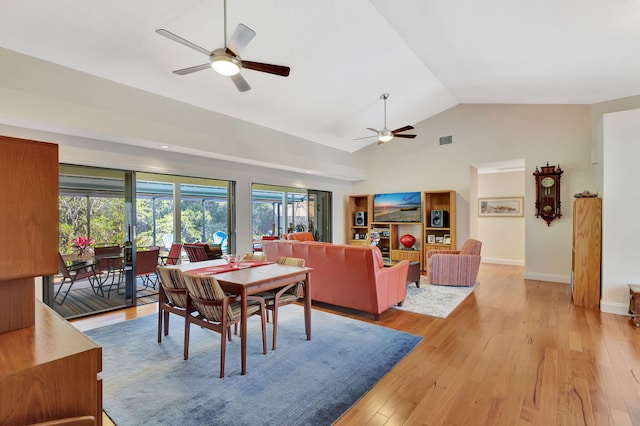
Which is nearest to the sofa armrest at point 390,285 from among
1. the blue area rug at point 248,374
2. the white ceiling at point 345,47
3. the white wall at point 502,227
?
the blue area rug at point 248,374

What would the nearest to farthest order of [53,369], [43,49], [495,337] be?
[53,369] < [43,49] < [495,337]

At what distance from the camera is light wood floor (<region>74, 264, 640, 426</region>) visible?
6.99 feet

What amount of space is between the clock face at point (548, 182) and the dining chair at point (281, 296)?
5.51 metres

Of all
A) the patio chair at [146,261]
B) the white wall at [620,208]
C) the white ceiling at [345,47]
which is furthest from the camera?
the patio chair at [146,261]

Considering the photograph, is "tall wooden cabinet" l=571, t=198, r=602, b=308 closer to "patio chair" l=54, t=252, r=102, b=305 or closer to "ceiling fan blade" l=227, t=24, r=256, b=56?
"ceiling fan blade" l=227, t=24, r=256, b=56

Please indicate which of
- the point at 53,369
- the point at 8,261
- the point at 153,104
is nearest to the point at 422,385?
the point at 53,369

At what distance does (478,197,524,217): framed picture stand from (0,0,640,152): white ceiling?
2.73 metres

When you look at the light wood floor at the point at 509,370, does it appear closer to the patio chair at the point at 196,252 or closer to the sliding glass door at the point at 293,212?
the patio chair at the point at 196,252

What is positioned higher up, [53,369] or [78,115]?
[78,115]

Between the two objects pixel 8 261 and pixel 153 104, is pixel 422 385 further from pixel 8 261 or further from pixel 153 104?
pixel 153 104

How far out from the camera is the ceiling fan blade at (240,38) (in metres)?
2.52

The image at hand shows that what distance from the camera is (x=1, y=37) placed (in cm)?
296

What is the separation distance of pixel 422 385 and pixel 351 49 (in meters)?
4.28

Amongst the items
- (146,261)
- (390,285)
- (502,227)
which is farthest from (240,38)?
(502,227)
